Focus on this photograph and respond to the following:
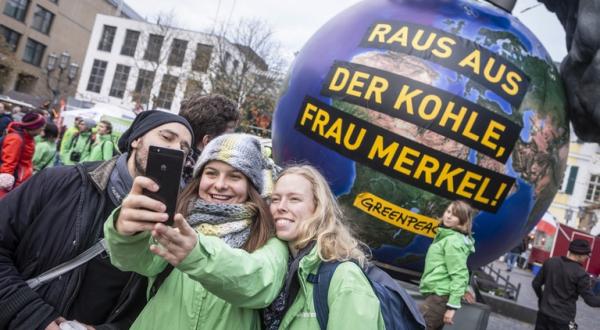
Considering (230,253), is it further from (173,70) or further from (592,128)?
(173,70)

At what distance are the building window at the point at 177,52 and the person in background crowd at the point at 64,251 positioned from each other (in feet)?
115

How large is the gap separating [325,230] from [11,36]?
1728 inches

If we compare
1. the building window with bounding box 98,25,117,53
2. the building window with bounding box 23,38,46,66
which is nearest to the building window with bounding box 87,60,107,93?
the building window with bounding box 98,25,117,53

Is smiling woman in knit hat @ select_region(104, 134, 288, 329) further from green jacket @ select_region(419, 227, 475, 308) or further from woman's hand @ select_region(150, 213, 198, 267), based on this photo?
green jacket @ select_region(419, 227, 475, 308)

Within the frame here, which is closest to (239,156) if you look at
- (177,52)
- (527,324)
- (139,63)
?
(527,324)

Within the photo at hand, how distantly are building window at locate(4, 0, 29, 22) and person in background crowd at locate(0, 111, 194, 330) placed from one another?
139ft

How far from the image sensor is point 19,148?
17.6ft

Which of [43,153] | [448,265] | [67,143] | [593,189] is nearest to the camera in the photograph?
[448,265]

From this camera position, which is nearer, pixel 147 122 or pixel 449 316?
pixel 147 122

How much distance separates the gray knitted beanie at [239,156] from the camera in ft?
5.98

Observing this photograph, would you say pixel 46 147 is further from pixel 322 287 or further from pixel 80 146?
pixel 322 287

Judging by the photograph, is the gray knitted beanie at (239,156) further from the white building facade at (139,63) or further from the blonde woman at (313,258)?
the white building facade at (139,63)

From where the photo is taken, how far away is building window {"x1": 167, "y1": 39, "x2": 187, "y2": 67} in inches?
1387

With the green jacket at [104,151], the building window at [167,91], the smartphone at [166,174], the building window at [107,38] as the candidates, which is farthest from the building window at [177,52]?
the smartphone at [166,174]
